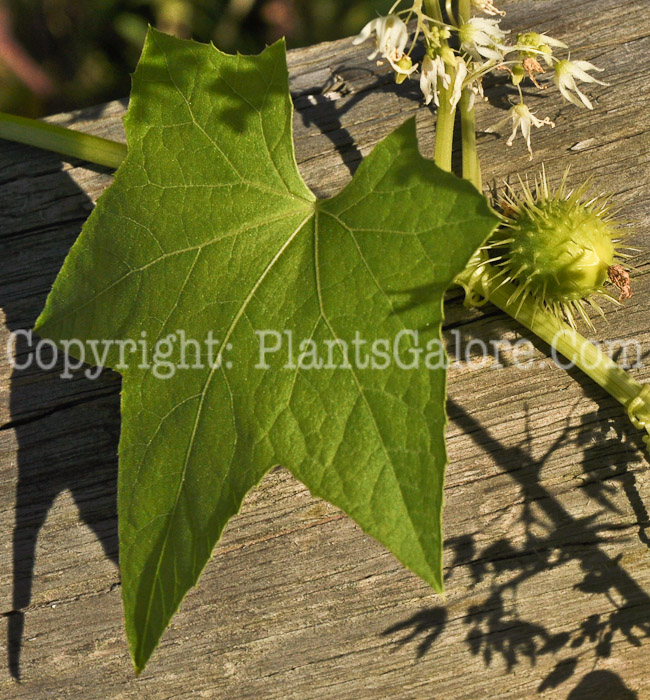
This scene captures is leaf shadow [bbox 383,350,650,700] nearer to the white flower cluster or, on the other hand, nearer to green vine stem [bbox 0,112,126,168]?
the white flower cluster

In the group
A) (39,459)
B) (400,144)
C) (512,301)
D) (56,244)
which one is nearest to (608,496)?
(512,301)

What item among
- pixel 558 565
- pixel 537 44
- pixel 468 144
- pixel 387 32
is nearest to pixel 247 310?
pixel 387 32

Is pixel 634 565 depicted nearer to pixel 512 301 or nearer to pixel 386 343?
pixel 512 301

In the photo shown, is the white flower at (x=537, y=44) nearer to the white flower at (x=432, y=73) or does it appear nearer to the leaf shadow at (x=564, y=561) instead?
the white flower at (x=432, y=73)

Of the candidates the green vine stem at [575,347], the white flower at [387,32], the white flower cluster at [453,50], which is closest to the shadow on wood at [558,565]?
the green vine stem at [575,347]

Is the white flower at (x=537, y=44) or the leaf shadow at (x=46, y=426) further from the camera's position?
the leaf shadow at (x=46, y=426)

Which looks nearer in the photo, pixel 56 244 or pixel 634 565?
pixel 634 565

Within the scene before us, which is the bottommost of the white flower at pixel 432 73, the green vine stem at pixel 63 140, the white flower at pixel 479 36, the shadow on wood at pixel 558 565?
the shadow on wood at pixel 558 565

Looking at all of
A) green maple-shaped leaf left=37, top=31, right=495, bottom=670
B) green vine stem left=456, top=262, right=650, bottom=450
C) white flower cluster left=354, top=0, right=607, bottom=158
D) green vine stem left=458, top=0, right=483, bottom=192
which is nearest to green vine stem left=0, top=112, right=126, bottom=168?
green maple-shaped leaf left=37, top=31, right=495, bottom=670
